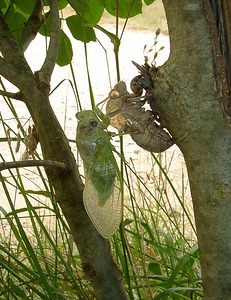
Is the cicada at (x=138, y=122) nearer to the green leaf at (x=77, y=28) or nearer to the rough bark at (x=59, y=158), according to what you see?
the rough bark at (x=59, y=158)

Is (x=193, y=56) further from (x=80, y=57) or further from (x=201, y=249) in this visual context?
(x=80, y=57)

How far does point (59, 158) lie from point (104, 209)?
14 centimetres

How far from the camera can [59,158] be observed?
72cm

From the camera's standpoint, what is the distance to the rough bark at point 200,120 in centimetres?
53

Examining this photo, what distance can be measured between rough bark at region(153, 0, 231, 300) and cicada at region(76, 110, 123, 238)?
7cm

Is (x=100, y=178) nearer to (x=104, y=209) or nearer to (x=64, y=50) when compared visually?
(x=104, y=209)

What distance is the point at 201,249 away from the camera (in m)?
0.57

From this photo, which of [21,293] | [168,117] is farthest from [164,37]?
[168,117]

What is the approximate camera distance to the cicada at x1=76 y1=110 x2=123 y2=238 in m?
0.58

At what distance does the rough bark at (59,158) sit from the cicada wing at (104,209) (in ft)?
0.36

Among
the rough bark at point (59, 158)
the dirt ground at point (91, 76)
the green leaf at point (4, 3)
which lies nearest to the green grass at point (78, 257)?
the rough bark at point (59, 158)

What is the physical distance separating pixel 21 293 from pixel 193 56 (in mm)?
531

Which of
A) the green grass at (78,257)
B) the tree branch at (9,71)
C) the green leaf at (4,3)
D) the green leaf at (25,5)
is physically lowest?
the green grass at (78,257)

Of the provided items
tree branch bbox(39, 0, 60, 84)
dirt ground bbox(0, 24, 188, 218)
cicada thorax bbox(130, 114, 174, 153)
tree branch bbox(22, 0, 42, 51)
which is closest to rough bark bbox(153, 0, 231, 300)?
cicada thorax bbox(130, 114, 174, 153)
